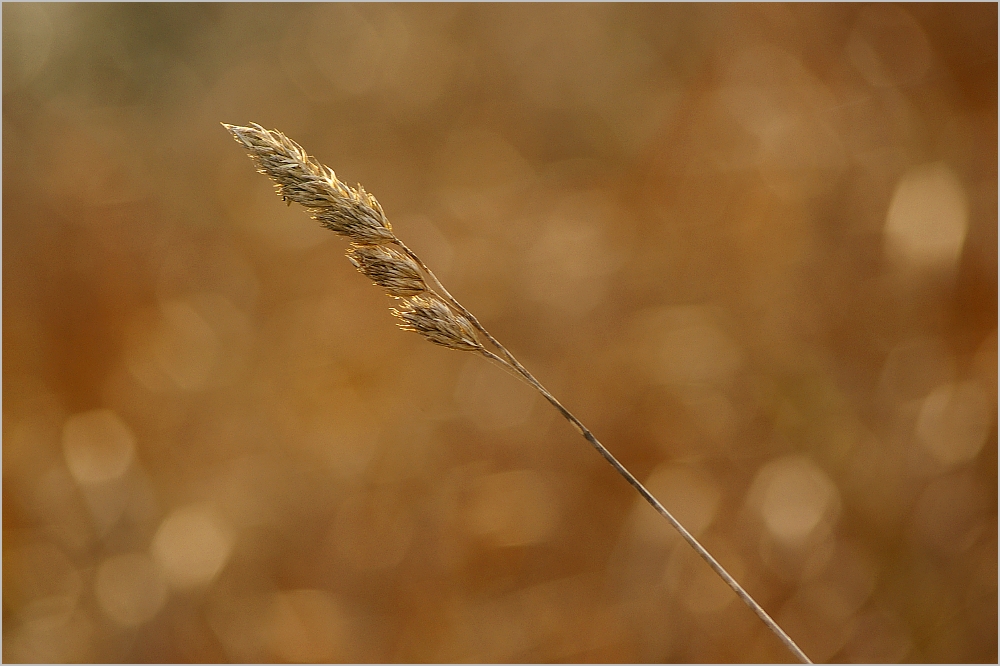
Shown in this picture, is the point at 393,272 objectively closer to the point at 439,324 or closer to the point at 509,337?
the point at 439,324

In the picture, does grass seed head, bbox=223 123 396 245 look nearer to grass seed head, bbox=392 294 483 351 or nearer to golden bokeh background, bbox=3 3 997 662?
grass seed head, bbox=392 294 483 351

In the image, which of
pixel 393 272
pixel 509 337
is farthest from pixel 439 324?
pixel 509 337

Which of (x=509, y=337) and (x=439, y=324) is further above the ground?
(x=439, y=324)

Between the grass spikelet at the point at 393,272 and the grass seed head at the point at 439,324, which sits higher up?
the grass spikelet at the point at 393,272

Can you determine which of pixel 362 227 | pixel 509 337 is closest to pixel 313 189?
pixel 362 227

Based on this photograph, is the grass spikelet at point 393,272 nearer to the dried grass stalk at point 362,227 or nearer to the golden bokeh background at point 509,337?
the dried grass stalk at point 362,227

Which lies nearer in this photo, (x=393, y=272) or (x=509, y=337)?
(x=393, y=272)

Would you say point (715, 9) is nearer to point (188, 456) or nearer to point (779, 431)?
point (779, 431)

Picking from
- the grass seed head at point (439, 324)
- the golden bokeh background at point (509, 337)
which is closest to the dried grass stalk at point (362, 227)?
the grass seed head at point (439, 324)

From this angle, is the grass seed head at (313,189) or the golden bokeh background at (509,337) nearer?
the grass seed head at (313,189)
